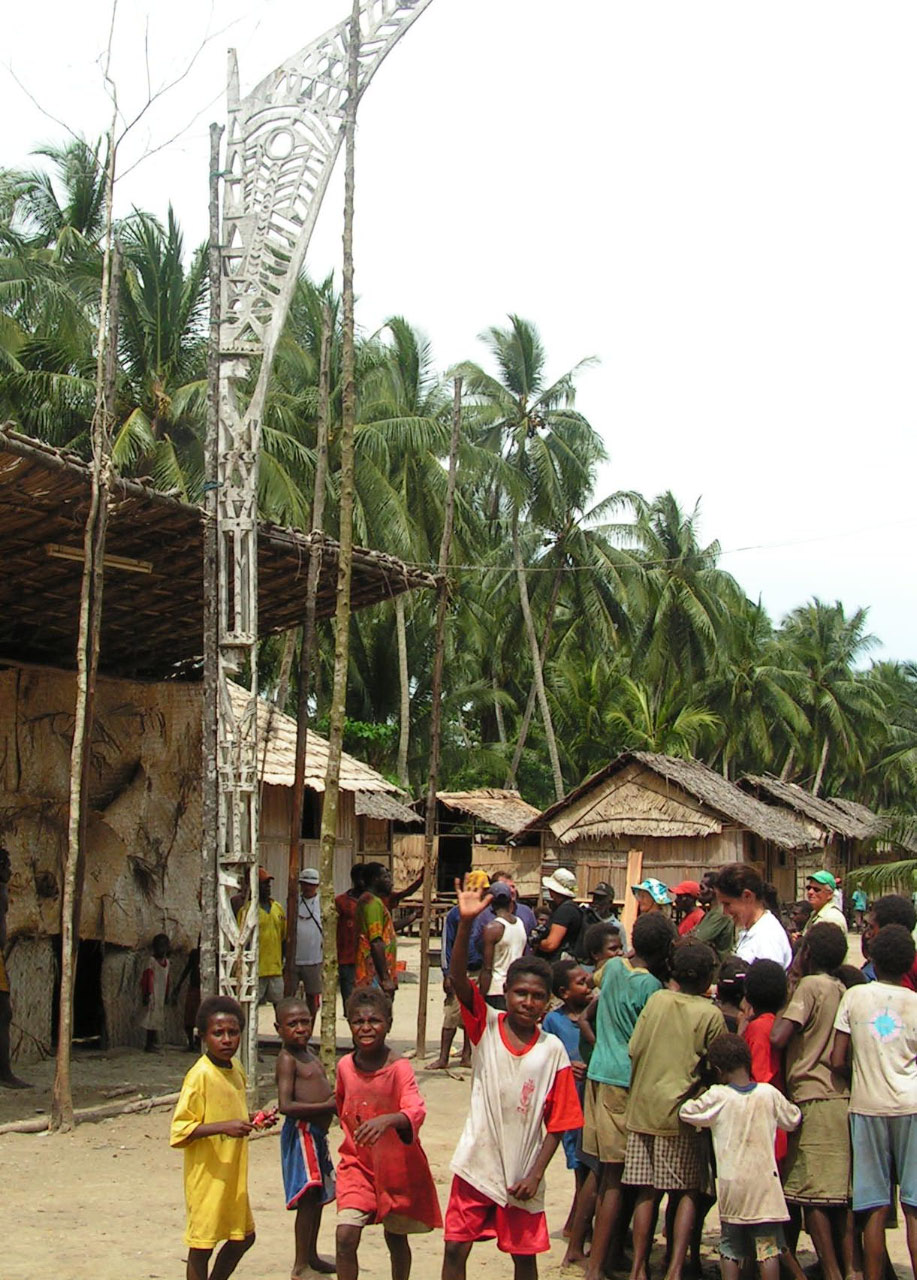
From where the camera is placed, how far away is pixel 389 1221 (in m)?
4.79

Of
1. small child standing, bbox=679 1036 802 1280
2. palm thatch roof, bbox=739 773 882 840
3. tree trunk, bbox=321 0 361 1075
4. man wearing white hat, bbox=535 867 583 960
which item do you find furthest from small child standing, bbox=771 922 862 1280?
palm thatch roof, bbox=739 773 882 840

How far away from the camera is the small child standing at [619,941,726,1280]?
17.5ft

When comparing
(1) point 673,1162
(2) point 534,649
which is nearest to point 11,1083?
(1) point 673,1162

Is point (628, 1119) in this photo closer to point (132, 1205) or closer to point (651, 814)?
point (132, 1205)

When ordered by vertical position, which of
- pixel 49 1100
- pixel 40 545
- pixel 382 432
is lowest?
pixel 49 1100

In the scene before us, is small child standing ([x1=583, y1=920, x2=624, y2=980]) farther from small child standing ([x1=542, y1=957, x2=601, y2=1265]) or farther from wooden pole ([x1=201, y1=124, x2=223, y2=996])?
wooden pole ([x1=201, y1=124, x2=223, y2=996])

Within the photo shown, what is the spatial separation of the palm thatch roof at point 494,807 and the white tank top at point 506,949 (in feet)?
64.1

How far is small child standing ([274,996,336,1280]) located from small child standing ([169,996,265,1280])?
13.6 inches

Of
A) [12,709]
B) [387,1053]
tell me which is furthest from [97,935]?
[387,1053]

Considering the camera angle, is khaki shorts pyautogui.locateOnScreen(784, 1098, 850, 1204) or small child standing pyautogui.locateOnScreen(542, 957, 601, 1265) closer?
khaki shorts pyautogui.locateOnScreen(784, 1098, 850, 1204)

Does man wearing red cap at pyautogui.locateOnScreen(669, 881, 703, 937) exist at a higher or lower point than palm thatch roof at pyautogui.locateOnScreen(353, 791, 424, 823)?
lower

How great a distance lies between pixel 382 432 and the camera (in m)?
29.2

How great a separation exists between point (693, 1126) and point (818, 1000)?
0.68m

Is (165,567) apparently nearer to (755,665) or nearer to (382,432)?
(382,432)
